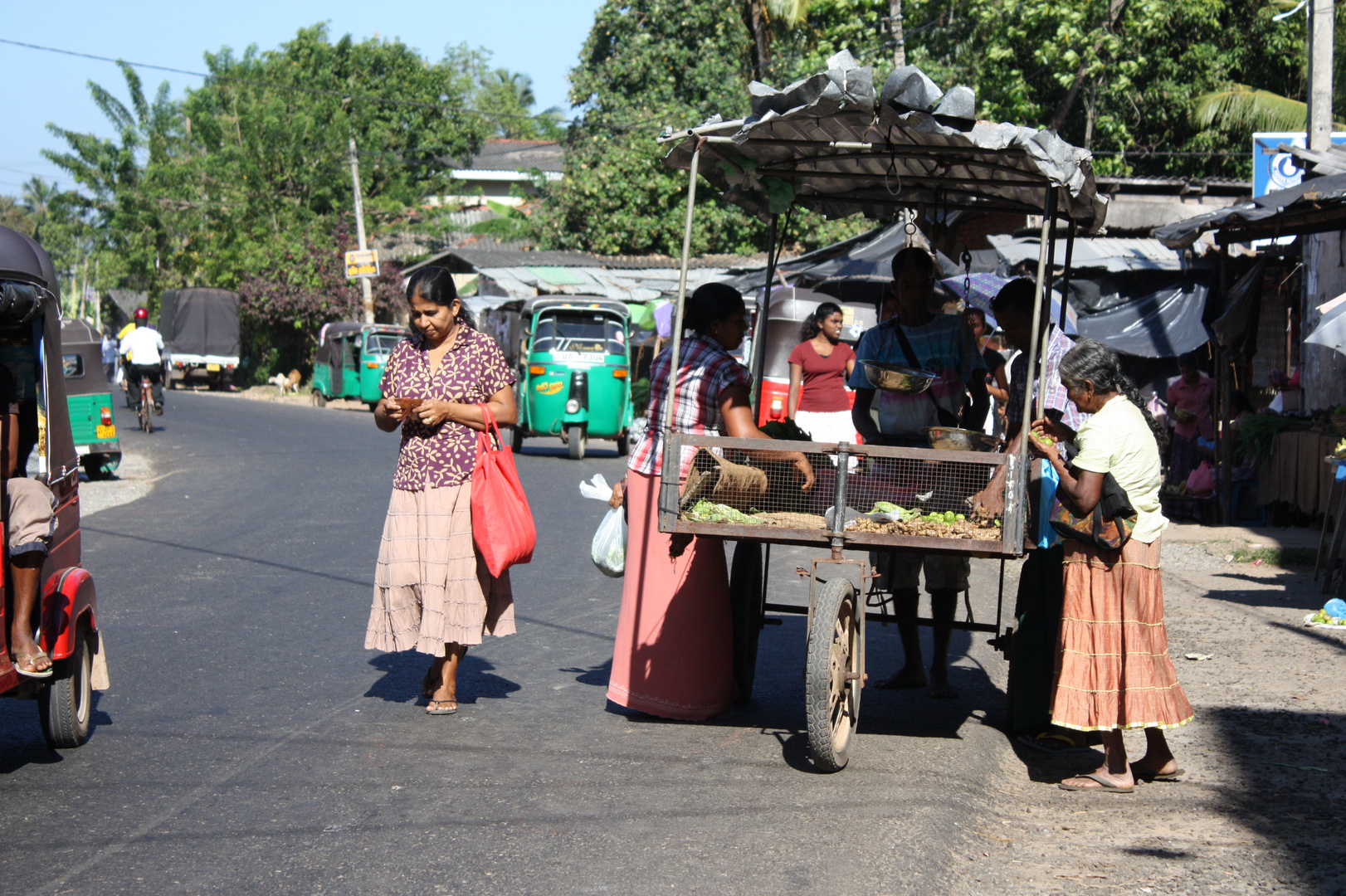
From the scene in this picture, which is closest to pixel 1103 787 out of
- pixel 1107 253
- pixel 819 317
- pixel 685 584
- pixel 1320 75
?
pixel 685 584

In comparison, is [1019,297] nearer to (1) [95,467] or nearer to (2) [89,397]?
(2) [89,397]

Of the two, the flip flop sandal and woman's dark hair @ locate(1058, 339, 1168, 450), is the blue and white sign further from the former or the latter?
the flip flop sandal

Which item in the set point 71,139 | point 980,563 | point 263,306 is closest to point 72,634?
point 980,563

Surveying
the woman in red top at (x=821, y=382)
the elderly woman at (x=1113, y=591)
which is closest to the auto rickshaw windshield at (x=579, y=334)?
the woman in red top at (x=821, y=382)

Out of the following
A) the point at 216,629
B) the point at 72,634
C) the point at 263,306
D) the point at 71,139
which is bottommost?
the point at 216,629

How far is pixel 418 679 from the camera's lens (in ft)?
20.7

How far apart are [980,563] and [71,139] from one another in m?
47.4

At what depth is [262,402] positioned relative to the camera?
34.3m

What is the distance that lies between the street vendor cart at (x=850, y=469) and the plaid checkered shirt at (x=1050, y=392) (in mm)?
129

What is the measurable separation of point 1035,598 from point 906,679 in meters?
1.14

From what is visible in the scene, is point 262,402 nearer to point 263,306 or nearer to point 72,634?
point 263,306

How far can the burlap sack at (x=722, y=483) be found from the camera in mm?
5007

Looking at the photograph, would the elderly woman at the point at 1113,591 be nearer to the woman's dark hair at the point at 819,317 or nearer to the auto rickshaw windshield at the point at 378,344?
the woman's dark hair at the point at 819,317

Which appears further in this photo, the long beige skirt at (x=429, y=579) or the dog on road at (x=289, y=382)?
the dog on road at (x=289, y=382)
